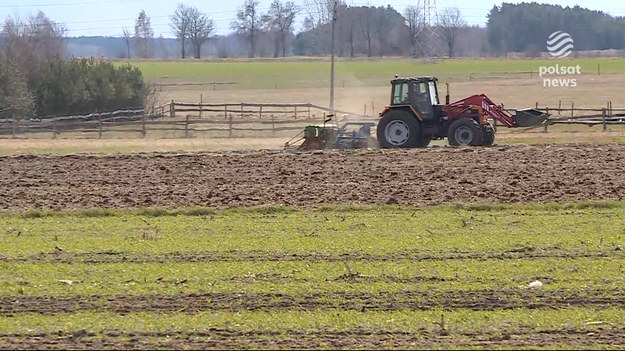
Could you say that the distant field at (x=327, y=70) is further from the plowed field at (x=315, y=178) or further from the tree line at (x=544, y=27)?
the plowed field at (x=315, y=178)

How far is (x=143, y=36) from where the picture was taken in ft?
462

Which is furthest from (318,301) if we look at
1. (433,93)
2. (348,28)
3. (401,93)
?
(348,28)

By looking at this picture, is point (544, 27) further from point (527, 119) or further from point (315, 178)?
point (315, 178)

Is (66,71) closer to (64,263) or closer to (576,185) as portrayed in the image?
(576,185)

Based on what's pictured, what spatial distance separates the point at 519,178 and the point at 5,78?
35.1 meters

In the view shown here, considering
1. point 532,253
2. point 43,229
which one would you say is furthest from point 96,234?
point 532,253

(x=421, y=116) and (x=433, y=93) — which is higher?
(x=433, y=93)

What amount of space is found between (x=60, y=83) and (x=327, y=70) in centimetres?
2762

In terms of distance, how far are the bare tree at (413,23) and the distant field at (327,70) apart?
159 cm

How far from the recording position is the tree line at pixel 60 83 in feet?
157

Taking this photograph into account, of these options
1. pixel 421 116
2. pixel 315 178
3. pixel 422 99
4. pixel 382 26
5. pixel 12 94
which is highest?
pixel 382 26

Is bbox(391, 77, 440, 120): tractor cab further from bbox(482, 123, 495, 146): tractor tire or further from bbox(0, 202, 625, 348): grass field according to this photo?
bbox(0, 202, 625, 348): grass field

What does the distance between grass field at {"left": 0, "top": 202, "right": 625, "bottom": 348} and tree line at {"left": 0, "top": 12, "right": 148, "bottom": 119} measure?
115ft

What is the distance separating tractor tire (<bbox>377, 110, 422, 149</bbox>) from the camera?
85.7 feet
